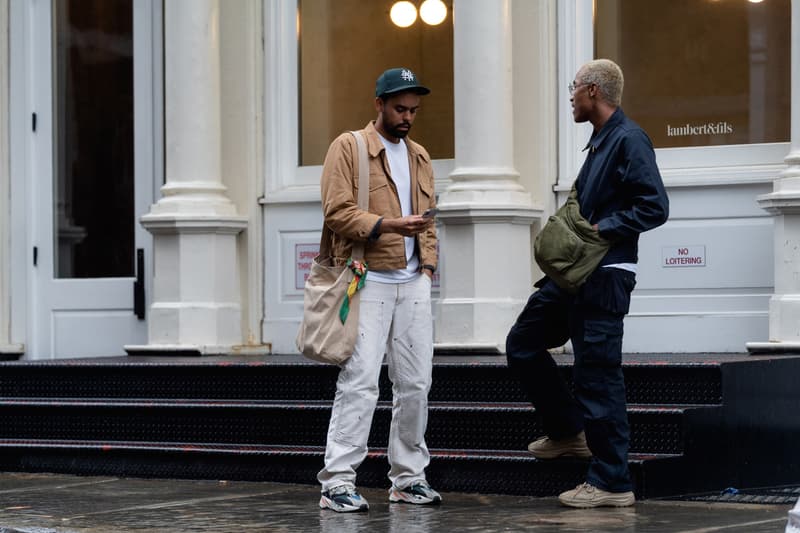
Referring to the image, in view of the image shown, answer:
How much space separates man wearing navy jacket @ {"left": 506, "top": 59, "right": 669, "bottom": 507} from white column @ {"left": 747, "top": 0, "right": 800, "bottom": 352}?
7.16ft

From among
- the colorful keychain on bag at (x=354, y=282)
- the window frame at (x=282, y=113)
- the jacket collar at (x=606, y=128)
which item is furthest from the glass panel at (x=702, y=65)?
the colorful keychain on bag at (x=354, y=282)

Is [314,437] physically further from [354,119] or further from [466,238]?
[354,119]

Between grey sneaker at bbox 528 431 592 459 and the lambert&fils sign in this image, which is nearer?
grey sneaker at bbox 528 431 592 459

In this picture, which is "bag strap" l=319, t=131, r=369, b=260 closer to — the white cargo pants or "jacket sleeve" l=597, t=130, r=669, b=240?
the white cargo pants

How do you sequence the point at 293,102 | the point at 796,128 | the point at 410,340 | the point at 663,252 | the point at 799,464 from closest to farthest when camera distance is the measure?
the point at 410,340 < the point at 799,464 < the point at 796,128 < the point at 663,252 < the point at 293,102

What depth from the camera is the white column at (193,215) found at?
33.8 feet

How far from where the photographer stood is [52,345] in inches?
449

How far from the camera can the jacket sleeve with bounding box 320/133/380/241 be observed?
6684 millimetres

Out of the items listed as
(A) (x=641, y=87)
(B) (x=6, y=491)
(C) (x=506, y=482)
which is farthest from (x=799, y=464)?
(B) (x=6, y=491)

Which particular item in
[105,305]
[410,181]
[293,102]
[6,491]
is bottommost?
[6,491]

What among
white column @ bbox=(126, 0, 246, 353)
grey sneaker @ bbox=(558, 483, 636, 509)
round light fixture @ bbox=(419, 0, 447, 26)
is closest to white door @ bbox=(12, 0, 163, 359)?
white column @ bbox=(126, 0, 246, 353)

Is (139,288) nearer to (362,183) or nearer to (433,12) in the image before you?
(433,12)

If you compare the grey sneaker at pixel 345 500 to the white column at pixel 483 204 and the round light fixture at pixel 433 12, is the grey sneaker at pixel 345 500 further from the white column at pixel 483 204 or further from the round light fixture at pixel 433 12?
the round light fixture at pixel 433 12

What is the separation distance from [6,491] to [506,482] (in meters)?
2.62
